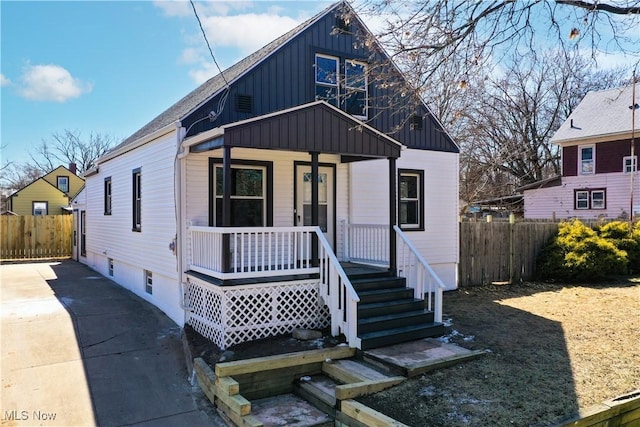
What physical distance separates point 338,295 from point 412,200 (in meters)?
4.93

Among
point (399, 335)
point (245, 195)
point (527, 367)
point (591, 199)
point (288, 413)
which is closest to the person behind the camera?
point (288, 413)

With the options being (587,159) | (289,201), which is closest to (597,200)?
(587,159)

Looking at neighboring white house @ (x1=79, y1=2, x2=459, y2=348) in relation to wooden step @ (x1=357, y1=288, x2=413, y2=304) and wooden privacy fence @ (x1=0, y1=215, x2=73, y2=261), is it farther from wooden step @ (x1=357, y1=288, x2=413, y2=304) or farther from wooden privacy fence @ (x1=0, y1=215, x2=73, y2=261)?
wooden privacy fence @ (x1=0, y1=215, x2=73, y2=261)

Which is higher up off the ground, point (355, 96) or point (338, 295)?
point (355, 96)

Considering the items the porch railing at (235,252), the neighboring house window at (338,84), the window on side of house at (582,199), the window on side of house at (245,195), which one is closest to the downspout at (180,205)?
the porch railing at (235,252)

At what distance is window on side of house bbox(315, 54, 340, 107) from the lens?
10.4 m

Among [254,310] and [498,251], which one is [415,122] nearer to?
[498,251]

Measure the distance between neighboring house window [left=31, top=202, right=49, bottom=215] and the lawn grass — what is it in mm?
34411

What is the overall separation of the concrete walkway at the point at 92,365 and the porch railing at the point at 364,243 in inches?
158

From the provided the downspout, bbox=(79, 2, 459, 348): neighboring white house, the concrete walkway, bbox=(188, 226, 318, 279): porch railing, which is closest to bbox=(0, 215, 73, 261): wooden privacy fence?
bbox=(79, 2, 459, 348): neighboring white house

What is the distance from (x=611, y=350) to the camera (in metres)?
6.82

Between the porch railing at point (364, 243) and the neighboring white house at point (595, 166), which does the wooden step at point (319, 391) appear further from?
the neighboring white house at point (595, 166)

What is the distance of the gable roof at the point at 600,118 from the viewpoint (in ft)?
78.9

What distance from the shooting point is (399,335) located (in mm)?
7172
